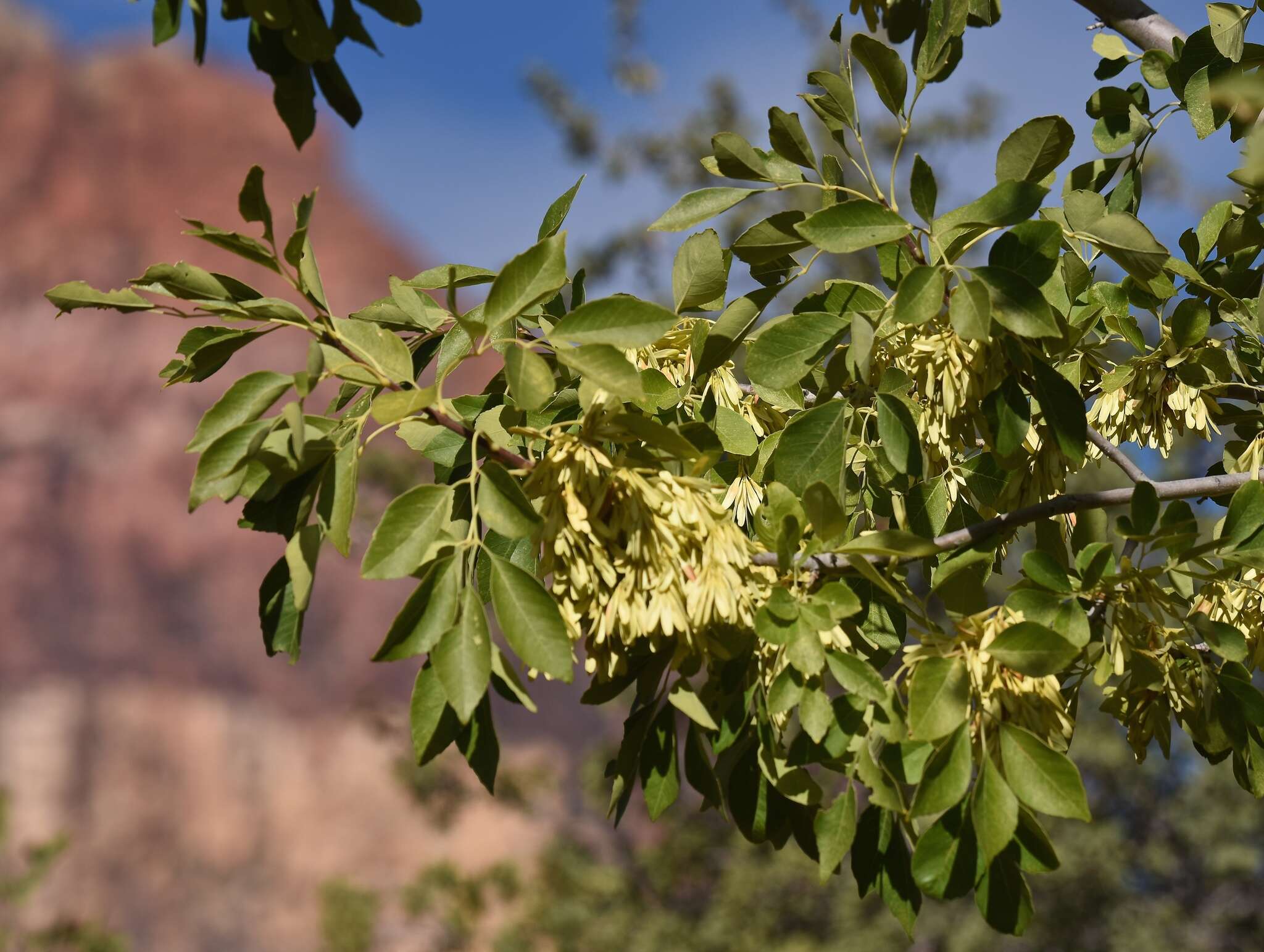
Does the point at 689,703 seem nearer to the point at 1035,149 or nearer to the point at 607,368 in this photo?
the point at 607,368

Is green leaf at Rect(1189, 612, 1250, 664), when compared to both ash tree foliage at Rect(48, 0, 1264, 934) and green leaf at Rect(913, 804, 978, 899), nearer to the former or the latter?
ash tree foliage at Rect(48, 0, 1264, 934)

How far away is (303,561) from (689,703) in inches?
14.0

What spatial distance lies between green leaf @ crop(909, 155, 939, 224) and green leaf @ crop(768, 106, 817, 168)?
125mm

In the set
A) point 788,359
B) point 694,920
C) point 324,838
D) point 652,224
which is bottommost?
point 324,838

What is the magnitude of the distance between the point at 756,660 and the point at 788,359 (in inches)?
11.5

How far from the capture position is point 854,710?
0.91m

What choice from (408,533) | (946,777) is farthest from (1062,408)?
(408,533)

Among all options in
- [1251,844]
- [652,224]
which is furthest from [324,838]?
[652,224]

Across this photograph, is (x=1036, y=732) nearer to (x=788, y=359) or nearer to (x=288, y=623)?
(x=788, y=359)

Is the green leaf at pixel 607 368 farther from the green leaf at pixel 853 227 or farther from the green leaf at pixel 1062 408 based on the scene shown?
the green leaf at pixel 1062 408

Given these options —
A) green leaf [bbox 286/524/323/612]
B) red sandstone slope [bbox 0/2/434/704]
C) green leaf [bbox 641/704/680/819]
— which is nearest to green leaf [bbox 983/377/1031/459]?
green leaf [bbox 641/704/680/819]

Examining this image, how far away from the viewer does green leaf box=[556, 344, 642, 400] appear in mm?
830

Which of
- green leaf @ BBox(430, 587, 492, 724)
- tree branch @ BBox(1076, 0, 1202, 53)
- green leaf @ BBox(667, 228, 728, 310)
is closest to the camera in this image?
green leaf @ BBox(430, 587, 492, 724)

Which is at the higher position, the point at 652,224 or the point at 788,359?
the point at 652,224
